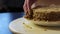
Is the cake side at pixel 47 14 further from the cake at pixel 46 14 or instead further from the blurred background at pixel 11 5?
the blurred background at pixel 11 5

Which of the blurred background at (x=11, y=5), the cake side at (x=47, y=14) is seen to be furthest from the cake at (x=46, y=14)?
the blurred background at (x=11, y=5)

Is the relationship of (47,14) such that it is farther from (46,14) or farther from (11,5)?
(11,5)

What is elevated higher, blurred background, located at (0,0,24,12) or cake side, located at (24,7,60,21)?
cake side, located at (24,7,60,21)

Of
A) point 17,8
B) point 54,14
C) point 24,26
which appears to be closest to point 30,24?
point 24,26

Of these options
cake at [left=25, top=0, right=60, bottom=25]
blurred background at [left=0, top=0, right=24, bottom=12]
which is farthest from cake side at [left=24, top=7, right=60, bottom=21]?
blurred background at [left=0, top=0, right=24, bottom=12]

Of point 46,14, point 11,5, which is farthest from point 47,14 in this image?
point 11,5

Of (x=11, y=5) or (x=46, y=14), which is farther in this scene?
(x=11, y=5)

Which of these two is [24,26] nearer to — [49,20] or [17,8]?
[49,20]

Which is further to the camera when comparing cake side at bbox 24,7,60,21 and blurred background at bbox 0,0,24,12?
blurred background at bbox 0,0,24,12

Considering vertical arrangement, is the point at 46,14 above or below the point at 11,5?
above

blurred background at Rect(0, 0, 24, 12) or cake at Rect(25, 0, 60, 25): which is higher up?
cake at Rect(25, 0, 60, 25)

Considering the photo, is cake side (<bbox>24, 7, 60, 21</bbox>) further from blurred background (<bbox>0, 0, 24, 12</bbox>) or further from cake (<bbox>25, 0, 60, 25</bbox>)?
blurred background (<bbox>0, 0, 24, 12</bbox>)
